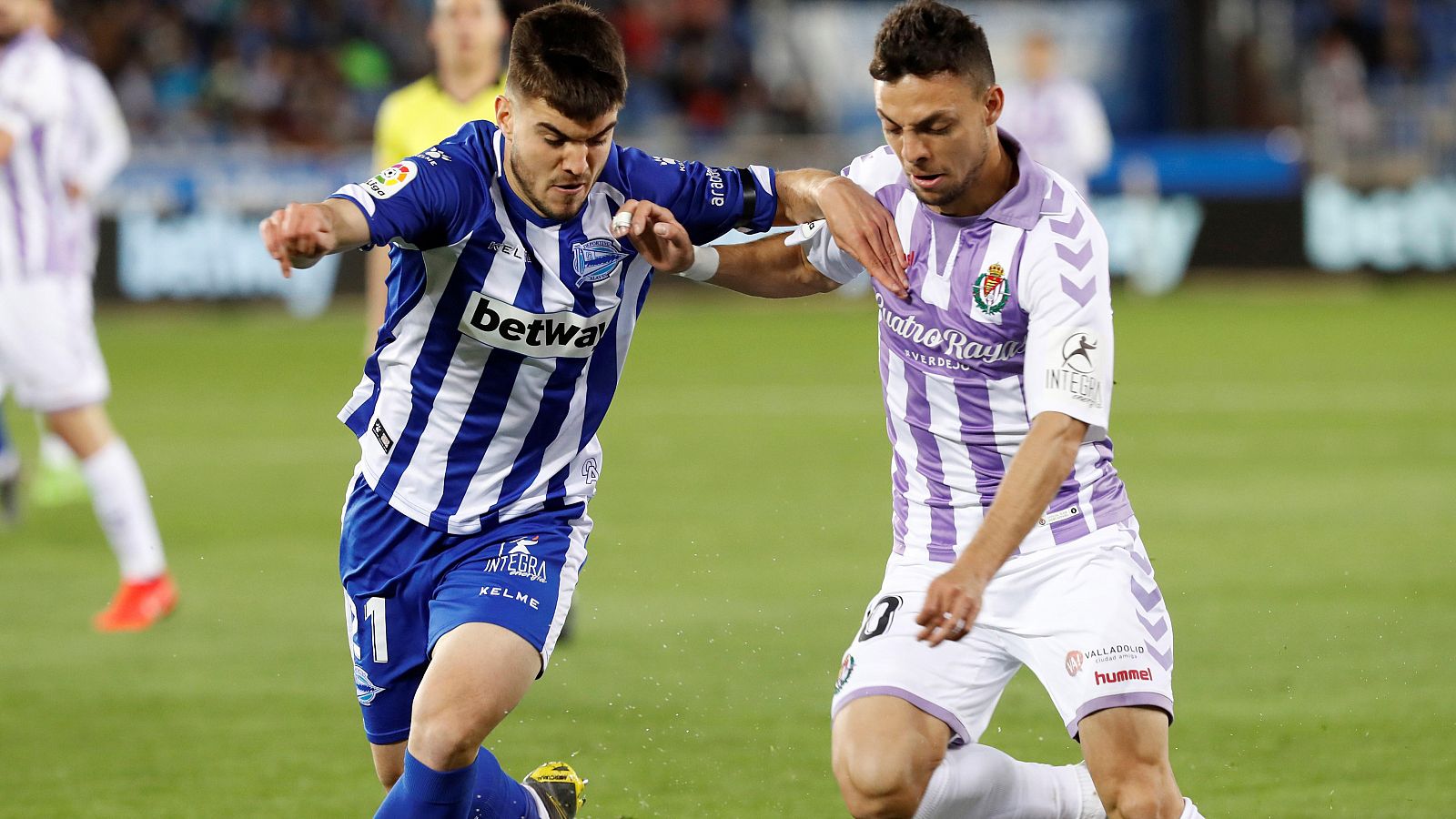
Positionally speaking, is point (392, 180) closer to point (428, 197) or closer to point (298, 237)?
point (428, 197)

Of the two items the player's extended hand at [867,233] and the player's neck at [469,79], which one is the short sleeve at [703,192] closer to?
the player's extended hand at [867,233]

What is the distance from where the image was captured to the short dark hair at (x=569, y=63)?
4.08 metres

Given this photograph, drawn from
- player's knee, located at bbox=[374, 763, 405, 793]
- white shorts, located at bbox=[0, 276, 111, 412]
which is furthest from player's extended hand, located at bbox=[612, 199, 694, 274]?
white shorts, located at bbox=[0, 276, 111, 412]

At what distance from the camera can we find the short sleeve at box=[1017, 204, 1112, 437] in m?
4.05

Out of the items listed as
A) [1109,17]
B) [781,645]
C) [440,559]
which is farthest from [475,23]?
[1109,17]

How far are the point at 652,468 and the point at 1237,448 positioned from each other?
11.3ft

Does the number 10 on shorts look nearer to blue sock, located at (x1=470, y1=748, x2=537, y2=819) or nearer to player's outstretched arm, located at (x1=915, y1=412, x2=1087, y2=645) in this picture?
blue sock, located at (x1=470, y1=748, x2=537, y2=819)

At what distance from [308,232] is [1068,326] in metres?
1.59

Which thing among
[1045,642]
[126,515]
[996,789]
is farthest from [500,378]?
[126,515]

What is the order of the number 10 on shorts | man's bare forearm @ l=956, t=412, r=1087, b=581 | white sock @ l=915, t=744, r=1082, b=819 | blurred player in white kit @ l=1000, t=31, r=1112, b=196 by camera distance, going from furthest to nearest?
blurred player in white kit @ l=1000, t=31, r=1112, b=196 < the number 10 on shorts < white sock @ l=915, t=744, r=1082, b=819 < man's bare forearm @ l=956, t=412, r=1087, b=581

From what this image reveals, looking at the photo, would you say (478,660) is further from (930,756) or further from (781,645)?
(781,645)

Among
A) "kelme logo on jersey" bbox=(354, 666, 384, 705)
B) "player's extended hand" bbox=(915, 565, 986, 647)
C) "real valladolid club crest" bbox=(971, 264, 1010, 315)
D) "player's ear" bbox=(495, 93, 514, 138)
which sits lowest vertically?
"kelme logo on jersey" bbox=(354, 666, 384, 705)

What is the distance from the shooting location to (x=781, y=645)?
711 cm

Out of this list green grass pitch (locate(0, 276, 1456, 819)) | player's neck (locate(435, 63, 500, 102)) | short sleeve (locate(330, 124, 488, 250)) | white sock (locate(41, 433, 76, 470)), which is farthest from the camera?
white sock (locate(41, 433, 76, 470))
